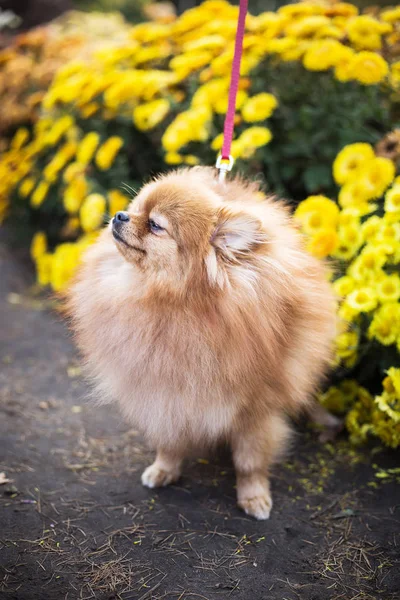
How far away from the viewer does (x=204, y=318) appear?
7.00 feet

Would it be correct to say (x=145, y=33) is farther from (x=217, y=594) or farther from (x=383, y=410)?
(x=217, y=594)

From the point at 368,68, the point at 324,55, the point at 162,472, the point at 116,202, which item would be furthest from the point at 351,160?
the point at 162,472

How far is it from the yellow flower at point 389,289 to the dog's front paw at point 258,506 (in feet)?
3.77

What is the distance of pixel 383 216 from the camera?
306 cm

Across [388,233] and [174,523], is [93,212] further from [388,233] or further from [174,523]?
[174,523]

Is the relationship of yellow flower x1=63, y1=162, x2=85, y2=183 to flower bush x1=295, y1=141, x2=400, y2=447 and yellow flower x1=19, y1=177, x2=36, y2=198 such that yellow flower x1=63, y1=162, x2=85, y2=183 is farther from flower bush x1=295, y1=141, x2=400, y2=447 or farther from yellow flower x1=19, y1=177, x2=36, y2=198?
flower bush x1=295, y1=141, x2=400, y2=447

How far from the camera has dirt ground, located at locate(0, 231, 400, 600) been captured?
82.4 inches

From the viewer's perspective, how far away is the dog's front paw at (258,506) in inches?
98.4

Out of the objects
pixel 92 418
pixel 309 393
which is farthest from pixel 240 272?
pixel 92 418

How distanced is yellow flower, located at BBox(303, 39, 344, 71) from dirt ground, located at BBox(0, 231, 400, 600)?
7.44 feet

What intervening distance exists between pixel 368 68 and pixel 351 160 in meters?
0.61

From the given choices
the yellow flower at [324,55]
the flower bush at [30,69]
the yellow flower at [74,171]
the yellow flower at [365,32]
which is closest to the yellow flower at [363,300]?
the yellow flower at [324,55]

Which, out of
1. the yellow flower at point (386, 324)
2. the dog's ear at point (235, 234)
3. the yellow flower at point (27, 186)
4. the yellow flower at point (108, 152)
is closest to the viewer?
the dog's ear at point (235, 234)

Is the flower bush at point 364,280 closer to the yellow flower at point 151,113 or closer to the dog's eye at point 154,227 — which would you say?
the dog's eye at point 154,227
